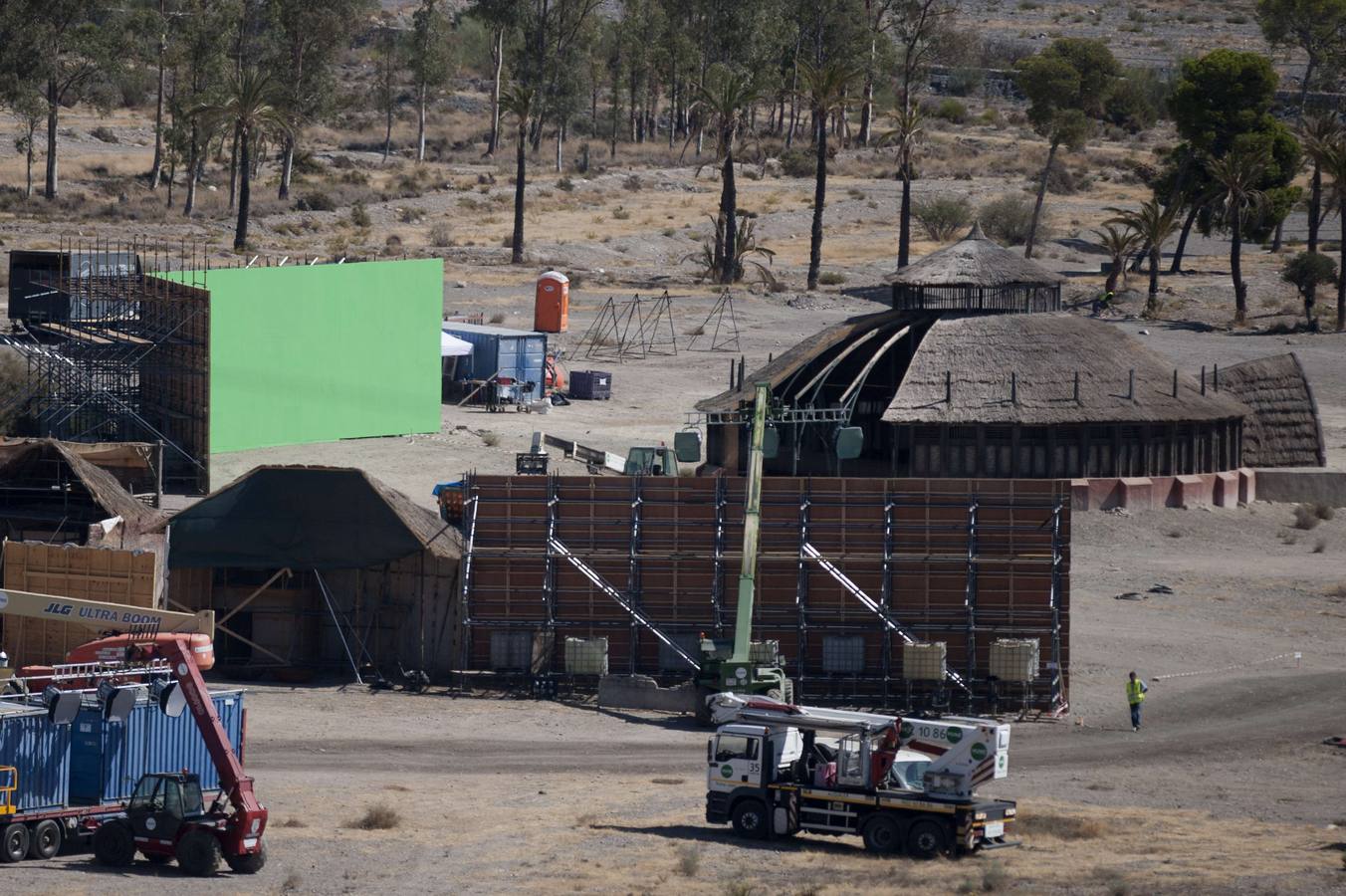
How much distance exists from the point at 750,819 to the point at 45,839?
29.5 feet

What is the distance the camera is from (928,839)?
25.1 meters

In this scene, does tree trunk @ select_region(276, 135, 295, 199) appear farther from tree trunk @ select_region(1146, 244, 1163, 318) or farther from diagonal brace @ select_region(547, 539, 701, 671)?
diagonal brace @ select_region(547, 539, 701, 671)

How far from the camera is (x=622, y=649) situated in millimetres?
37094

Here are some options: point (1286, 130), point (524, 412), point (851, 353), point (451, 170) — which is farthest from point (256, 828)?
point (451, 170)

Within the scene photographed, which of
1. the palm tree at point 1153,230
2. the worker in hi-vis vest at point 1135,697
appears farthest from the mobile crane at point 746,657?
the palm tree at point 1153,230

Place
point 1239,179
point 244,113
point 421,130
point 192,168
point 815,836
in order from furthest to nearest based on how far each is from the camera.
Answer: point 421,130, point 192,168, point 1239,179, point 244,113, point 815,836

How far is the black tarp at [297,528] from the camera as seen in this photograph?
36438 millimetres

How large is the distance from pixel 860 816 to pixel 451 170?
10123 cm

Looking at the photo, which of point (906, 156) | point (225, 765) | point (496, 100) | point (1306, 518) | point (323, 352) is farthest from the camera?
point (496, 100)

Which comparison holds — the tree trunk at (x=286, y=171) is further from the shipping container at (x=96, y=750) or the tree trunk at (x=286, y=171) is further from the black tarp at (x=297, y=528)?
the shipping container at (x=96, y=750)

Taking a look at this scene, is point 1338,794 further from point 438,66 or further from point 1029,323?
point 438,66

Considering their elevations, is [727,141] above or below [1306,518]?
above

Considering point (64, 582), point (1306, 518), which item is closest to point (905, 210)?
point (1306, 518)

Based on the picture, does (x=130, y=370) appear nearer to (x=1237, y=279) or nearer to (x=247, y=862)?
(x=247, y=862)
